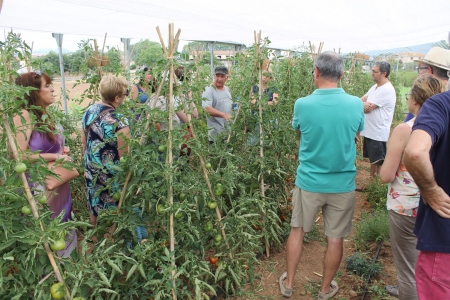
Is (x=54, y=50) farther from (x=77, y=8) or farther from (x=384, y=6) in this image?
(x=384, y=6)

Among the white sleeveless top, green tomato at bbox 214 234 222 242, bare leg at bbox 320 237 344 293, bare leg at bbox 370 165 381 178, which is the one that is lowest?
bare leg at bbox 370 165 381 178

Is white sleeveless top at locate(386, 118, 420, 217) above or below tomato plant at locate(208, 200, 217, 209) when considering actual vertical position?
above

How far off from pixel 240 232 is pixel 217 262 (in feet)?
0.91

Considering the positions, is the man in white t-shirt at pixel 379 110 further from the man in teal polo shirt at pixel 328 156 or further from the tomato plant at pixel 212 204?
the tomato plant at pixel 212 204

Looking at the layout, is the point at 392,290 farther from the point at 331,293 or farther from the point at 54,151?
the point at 54,151

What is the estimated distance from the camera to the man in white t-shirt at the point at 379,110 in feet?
13.4

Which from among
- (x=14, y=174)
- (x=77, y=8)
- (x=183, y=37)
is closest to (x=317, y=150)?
(x=14, y=174)

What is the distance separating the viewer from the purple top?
2.07 m

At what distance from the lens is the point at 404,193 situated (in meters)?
2.04

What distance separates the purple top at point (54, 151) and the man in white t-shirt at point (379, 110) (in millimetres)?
3475

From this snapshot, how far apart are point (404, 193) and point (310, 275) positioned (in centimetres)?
121

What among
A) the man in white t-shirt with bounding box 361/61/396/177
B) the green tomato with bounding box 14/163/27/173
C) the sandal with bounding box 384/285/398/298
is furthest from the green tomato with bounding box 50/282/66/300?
the man in white t-shirt with bounding box 361/61/396/177

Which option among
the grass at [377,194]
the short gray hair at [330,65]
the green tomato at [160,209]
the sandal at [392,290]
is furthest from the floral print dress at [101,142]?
the grass at [377,194]

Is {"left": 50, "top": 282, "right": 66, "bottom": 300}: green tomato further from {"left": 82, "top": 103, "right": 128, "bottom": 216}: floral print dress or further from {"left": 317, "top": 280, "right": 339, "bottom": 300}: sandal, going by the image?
{"left": 317, "top": 280, "right": 339, "bottom": 300}: sandal
